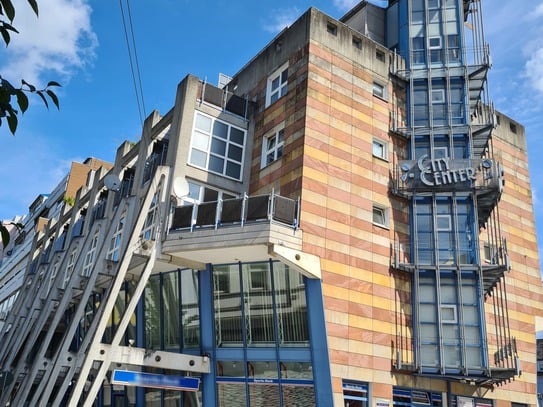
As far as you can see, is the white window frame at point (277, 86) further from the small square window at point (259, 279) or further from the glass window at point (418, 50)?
the small square window at point (259, 279)

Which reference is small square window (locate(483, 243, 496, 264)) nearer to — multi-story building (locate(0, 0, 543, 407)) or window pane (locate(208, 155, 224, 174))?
multi-story building (locate(0, 0, 543, 407))

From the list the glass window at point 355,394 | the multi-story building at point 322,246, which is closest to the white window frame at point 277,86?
the multi-story building at point 322,246

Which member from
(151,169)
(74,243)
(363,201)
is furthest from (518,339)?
(74,243)

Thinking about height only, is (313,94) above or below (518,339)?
above

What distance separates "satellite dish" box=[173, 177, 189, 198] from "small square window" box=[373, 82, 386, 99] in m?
8.75

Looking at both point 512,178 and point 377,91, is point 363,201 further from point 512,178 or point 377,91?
point 512,178

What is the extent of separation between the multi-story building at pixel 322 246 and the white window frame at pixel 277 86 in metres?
0.09

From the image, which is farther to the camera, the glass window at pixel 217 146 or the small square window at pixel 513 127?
the small square window at pixel 513 127

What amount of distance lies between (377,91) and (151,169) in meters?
10.0

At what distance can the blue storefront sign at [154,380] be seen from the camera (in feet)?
57.6

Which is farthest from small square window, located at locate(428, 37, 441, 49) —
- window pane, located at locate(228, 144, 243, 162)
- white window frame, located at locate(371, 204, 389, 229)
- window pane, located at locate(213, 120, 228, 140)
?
window pane, located at locate(213, 120, 228, 140)

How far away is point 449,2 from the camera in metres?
24.9

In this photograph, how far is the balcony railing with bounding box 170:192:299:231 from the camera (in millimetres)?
17984

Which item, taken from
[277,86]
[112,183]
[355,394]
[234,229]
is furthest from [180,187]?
[355,394]
